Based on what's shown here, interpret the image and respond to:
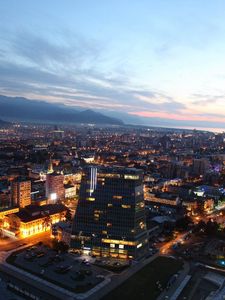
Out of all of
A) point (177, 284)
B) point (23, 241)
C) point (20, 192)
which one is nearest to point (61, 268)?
point (23, 241)

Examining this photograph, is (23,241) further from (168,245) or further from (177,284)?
(177,284)

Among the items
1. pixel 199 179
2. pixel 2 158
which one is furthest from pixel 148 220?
pixel 2 158

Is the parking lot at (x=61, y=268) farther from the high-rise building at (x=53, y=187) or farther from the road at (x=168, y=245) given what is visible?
the high-rise building at (x=53, y=187)

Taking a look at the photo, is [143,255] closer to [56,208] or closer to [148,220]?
[148,220]

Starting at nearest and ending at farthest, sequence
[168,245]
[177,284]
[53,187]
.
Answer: [177,284] → [168,245] → [53,187]

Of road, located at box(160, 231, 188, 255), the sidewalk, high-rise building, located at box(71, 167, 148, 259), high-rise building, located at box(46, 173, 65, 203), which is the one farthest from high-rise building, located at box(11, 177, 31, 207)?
the sidewalk

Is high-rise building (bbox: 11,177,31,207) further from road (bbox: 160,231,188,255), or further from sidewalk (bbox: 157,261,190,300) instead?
sidewalk (bbox: 157,261,190,300)

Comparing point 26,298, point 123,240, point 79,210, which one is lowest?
point 26,298
